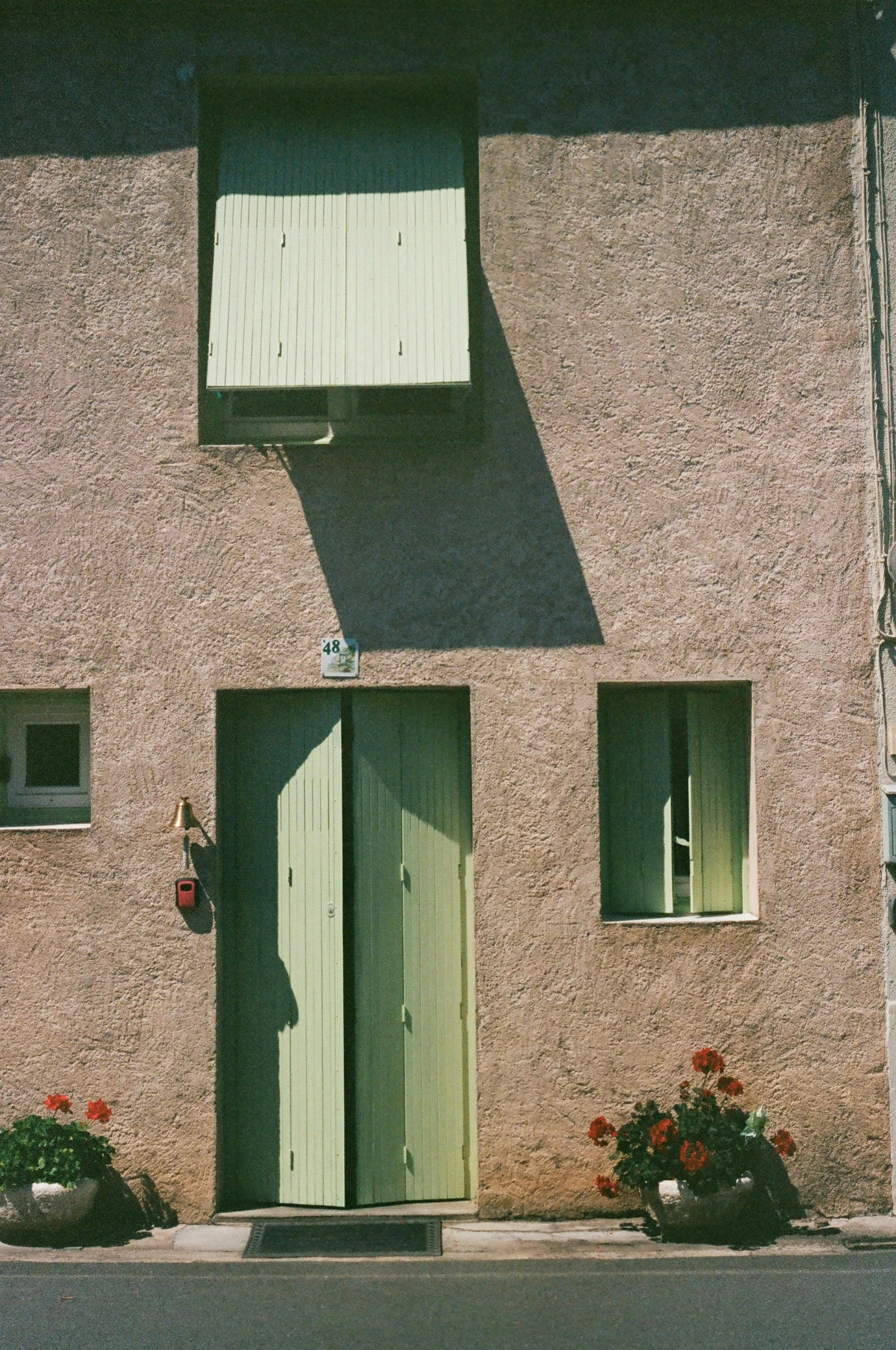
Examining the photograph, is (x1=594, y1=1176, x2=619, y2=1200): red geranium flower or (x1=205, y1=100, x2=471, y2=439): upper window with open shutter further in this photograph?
(x1=205, y1=100, x2=471, y2=439): upper window with open shutter

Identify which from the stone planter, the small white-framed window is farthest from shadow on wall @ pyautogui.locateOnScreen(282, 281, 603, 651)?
the stone planter

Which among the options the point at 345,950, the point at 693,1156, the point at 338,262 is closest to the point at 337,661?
the point at 345,950

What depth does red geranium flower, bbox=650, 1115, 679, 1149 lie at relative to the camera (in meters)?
6.66

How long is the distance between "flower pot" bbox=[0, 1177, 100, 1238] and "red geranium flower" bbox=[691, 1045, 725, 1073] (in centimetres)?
321

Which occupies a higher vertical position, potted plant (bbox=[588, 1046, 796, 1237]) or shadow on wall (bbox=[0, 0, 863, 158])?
shadow on wall (bbox=[0, 0, 863, 158])

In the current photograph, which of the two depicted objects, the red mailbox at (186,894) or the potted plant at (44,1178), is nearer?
the potted plant at (44,1178)

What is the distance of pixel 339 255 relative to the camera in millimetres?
7383

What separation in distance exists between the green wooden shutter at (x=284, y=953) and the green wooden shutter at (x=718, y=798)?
2.03 metres

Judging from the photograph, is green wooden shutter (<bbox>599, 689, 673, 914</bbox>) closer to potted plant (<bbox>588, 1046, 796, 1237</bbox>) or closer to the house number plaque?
potted plant (<bbox>588, 1046, 796, 1237</bbox>)

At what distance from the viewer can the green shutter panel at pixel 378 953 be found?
7.26 metres

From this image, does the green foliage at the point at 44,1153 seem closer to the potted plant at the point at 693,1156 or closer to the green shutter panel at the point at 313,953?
the green shutter panel at the point at 313,953

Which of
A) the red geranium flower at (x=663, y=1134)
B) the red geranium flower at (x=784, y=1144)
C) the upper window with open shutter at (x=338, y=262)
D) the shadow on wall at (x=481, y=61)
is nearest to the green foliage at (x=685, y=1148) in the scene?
the red geranium flower at (x=663, y=1134)

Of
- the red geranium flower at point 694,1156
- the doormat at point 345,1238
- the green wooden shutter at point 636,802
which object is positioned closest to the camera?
the red geranium flower at point 694,1156

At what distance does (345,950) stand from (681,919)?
1890mm
